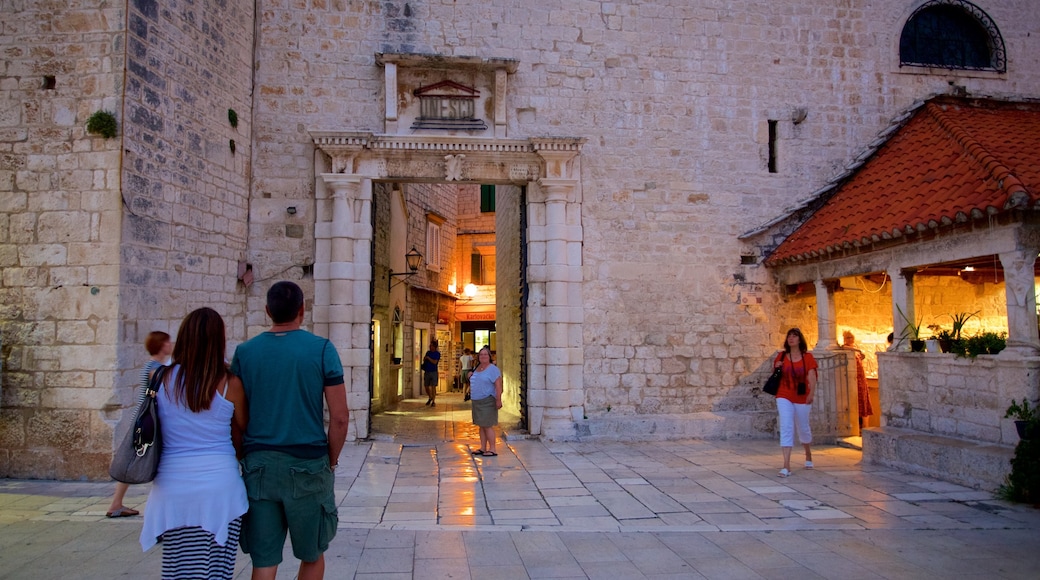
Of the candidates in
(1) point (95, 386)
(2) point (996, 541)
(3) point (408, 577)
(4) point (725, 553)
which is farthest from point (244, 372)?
(2) point (996, 541)

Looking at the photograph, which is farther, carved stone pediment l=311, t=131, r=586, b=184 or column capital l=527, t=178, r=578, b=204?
column capital l=527, t=178, r=578, b=204

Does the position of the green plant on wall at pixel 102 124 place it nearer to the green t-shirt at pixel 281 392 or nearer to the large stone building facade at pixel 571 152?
the large stone building facade at pixel 571 152

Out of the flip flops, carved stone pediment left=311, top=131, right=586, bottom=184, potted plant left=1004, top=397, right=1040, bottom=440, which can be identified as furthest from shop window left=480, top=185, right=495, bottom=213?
the flip flops

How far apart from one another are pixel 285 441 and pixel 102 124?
18.7ft

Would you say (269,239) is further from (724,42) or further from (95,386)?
(724,42)

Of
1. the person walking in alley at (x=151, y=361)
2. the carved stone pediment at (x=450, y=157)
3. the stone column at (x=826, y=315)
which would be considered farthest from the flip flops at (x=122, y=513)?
the stone column at (x=826, y=315)

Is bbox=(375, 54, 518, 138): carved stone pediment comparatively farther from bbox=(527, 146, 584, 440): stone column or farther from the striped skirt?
the striped skirt

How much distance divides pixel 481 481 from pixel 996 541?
446cm

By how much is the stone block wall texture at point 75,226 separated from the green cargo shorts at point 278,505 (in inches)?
193

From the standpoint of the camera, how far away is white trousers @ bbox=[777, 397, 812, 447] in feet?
24.6

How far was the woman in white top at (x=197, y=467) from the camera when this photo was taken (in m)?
2.72

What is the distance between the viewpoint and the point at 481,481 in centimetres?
712

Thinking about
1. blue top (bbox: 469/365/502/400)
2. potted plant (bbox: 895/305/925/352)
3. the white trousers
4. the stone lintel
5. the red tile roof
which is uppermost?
the stone lintel

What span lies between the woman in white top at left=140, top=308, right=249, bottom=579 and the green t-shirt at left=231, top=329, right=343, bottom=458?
9 cm
